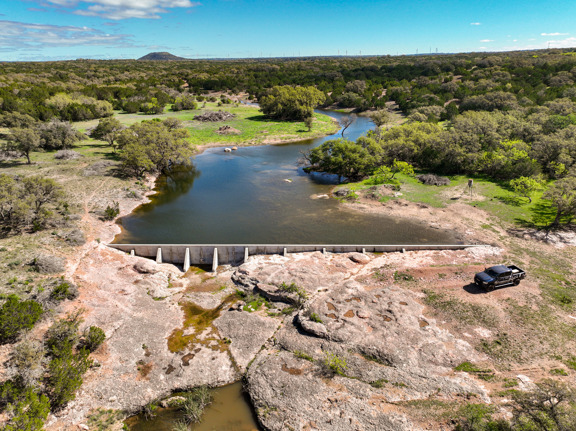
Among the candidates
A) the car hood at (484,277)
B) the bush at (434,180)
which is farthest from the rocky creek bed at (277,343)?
the bush at (434,180)

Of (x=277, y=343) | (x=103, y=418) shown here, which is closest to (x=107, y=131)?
(x=103, y=418)

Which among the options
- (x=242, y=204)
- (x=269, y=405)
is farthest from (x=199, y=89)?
(x=269, y=405)

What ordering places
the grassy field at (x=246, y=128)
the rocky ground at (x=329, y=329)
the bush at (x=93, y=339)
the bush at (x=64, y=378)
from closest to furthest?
the bush at (x=64, y=378) < the rocky ground at (x=329, y=329) < the bush at (x=93, y=339) < the grassy field at (x=246, y=128)

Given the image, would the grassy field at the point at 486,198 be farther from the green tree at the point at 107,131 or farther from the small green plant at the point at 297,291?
the green tree at the point at 107,131

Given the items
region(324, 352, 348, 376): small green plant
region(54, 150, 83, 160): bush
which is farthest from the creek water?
region(54, 150, 83, 160): bush

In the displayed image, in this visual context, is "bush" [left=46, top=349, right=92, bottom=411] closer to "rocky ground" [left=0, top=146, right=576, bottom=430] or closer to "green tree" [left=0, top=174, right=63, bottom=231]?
"rocky ground" [left=0, top=146, right=576, bottom=430]

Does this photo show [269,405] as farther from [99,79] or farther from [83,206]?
[99,79]

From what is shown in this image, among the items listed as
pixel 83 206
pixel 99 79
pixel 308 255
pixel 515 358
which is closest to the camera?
pixel 515 358
